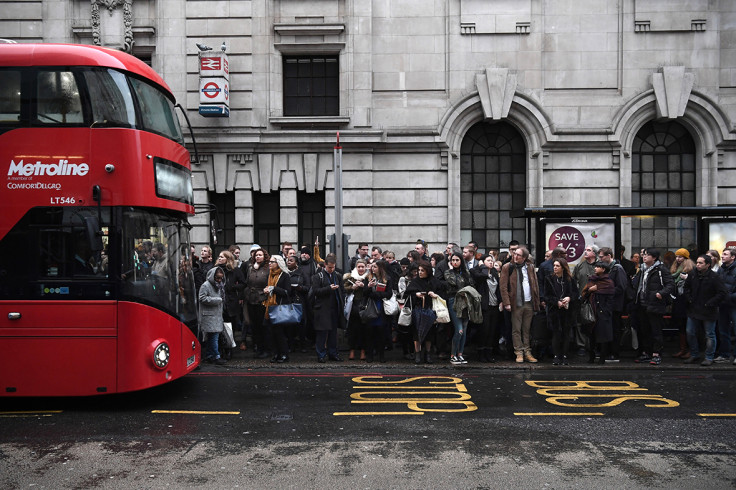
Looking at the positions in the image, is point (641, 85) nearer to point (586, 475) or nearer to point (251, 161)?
point (251, 161)

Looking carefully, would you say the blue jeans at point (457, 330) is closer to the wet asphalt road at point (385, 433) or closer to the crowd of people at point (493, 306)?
the crowd of people at point (493, 306)

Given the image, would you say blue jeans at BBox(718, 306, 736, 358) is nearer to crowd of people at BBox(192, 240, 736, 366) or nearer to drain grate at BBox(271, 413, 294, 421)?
crowd of people at BBox(192, 240, 736, 366)

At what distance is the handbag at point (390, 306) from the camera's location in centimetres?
1106

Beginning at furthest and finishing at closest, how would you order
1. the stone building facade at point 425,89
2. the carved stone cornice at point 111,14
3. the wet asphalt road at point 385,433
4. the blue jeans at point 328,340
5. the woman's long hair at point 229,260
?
the stone building facade at point 425,89 → the carved stone cornice at point 111,14 → the woman's long hair at point 229,260 → the blue jeans at point 328,340 → the wet asphalt road at point 385,433

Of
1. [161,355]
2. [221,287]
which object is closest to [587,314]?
[221,287]

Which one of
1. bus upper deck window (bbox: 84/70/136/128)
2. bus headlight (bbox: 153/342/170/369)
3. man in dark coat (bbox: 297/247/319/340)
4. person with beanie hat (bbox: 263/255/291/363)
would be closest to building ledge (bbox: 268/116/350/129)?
man in dark coat (bbox: 297/247/319/340)

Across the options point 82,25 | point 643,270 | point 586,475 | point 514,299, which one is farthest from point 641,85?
point 82,25

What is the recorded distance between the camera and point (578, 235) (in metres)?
12.6

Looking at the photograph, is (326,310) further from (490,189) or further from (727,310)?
(490,189)

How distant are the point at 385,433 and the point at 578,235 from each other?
7429 millimetres

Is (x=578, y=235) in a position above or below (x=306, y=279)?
above

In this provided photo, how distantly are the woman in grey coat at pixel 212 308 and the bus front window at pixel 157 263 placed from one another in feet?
6.64

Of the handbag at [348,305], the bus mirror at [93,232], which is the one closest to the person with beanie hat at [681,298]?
the handbag at [348,305]

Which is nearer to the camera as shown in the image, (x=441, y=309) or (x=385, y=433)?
(x=385, y=433)
